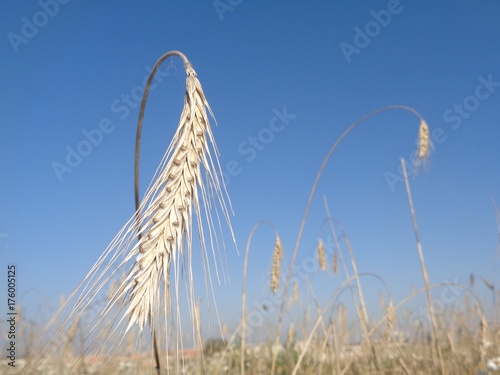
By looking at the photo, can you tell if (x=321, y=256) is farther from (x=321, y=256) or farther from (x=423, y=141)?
(x=423, y=141)

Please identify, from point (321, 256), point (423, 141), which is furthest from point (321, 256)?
point (423, 141)

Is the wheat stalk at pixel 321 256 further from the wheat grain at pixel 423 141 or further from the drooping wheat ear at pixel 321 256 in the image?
the wheat grain at pixel 423 141

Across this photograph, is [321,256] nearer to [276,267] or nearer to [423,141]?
[276,267]

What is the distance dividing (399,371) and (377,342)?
89cm

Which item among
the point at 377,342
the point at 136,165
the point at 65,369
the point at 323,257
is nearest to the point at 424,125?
the point at 323,257

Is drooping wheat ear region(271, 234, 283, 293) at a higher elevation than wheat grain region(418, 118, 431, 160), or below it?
below

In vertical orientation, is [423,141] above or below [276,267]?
above

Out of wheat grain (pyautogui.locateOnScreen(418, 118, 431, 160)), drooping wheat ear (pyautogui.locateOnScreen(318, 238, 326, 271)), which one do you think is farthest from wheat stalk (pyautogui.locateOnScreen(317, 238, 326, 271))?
wheat grain (pyautogui.locateOnScreen(418, 118, 431, 160))

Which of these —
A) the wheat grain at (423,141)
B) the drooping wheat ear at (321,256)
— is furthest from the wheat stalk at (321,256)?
the wheat grain at (423,141)

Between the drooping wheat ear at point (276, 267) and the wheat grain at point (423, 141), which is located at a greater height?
the wheat grain at point (423, 141)

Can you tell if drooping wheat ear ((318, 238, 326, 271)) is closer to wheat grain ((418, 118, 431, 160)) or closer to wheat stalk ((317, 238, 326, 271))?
wheat stalk ((317, 238, 326, 271))

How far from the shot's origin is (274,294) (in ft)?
15.2

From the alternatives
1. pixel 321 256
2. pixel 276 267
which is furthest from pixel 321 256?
pixel 276 267

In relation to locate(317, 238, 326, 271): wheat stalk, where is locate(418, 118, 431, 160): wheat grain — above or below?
above
